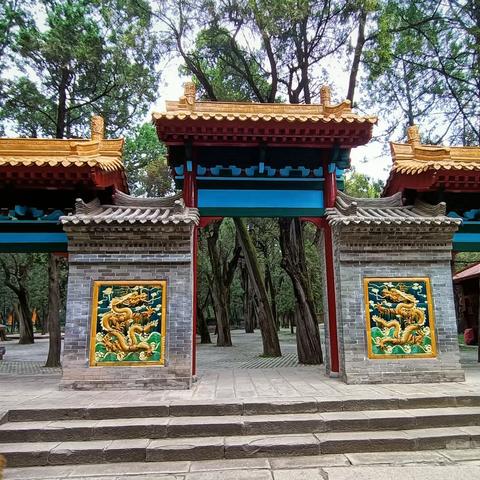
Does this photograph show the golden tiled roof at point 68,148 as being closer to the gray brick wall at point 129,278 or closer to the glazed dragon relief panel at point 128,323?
the gray brick wall at point 129,278

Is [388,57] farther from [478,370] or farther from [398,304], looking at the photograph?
[478,370]

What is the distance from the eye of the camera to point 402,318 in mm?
6758

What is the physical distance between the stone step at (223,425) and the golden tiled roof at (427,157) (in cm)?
406

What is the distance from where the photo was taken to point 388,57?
394 inches

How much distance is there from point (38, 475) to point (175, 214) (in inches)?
160

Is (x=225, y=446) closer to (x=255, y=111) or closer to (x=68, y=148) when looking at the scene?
(x=255, y=111)

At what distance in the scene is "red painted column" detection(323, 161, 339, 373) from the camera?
7.09m

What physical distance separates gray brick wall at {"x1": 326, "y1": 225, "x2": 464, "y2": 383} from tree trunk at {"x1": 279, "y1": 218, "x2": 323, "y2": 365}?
3.65 m

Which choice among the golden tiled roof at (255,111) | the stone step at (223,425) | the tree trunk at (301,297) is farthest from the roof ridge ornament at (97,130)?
the tree trunk at (301,297)

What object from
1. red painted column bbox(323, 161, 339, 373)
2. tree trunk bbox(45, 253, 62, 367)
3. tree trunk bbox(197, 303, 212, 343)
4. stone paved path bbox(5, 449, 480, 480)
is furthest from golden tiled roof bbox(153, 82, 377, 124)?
tree trunk bbox(197, 303, 212, 343)

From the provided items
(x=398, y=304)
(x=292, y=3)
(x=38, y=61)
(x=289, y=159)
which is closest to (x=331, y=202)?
(x=289, y=159)

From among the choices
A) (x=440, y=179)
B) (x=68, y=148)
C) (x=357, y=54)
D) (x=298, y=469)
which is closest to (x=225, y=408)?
(x=298, y=469)

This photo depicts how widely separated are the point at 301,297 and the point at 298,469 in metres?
6.74

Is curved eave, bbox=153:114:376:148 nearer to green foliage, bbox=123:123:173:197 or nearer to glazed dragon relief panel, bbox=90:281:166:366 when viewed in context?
glazed dragon relief panel, bbox=90:281:166:366
